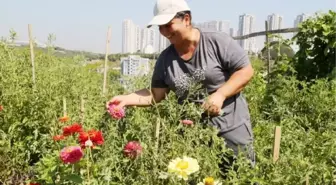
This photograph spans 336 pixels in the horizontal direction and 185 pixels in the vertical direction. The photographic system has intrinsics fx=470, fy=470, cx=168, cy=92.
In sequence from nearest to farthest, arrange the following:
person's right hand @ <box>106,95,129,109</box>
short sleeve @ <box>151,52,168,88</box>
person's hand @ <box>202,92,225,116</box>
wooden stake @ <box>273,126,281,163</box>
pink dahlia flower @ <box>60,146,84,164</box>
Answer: pink dahlia flower @ <box>60,146,84,164</box>
wooden stake @ <box>273,126,281,163</box>
person's hand @ <box>202,92,225,116</box>
person's right hand @ <box>106,95,129,109</box>
short sleeve @ <box>151,52,168,88</box>

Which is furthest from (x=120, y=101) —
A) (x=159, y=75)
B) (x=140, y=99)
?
(x=159, y=75)

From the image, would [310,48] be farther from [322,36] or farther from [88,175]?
[88,175]

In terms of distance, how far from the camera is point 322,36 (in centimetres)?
574

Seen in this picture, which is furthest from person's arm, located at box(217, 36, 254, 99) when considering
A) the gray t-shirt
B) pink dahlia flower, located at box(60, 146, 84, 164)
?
pink dahlia flower, located at box(60, 146, 84, 164)

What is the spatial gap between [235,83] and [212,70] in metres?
0.12

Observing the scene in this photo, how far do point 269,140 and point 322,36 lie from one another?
346 centimetres

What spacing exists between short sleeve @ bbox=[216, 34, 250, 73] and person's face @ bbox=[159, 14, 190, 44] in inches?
6.6

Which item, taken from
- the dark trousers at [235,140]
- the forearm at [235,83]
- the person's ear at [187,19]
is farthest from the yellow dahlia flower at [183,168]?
the person's ear at [187,19]

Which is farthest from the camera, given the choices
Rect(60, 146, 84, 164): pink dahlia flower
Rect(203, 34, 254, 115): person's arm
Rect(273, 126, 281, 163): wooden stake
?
Rect(203, 34, 254, 115): person's arm

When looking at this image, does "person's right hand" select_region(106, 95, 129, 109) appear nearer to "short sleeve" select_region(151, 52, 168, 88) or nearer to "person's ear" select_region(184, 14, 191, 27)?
"short sleeve" select_region(151, 52, 168, 88)

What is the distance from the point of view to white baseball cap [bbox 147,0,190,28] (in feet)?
6.59

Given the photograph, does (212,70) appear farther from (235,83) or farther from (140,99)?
(140,99)

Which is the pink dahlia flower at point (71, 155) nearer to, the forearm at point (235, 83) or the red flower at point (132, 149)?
the red flower at point (132, 149)

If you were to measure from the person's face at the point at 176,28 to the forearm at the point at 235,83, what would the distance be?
0.28 meters
